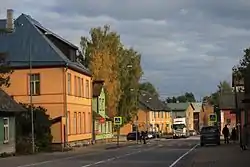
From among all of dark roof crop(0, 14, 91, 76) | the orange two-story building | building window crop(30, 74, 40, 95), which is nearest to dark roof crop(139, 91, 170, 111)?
the orange two-story building

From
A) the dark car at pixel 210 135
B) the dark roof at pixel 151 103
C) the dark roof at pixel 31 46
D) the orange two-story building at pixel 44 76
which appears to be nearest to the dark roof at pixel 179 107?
the dark roof at pixel 151 103

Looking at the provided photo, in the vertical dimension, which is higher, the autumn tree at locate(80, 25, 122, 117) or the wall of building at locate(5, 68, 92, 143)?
the autumn tree at locate(80, 25, 122, 117)

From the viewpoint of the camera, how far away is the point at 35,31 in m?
59.7

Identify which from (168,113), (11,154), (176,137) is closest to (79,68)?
(11,154)

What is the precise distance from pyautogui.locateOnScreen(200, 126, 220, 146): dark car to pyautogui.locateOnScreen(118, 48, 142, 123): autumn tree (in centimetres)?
3019

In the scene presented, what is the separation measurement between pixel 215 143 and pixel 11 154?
66.0 ft

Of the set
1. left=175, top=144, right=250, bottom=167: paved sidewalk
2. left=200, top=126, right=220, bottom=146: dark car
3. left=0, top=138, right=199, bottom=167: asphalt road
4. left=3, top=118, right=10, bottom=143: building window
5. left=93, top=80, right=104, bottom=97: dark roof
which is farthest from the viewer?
left=93, top=80, right=104, bottom=97: dark roof

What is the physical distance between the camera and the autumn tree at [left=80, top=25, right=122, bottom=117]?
8069 centimetres

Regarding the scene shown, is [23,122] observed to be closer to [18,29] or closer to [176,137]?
[18,29]

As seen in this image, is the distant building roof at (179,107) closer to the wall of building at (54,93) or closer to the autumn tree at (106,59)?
the autumn tree at (106,59)

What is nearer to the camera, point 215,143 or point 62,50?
point 215,143

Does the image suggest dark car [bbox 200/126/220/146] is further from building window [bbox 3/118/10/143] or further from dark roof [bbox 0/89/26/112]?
building window [bbox 3/118/10/143]

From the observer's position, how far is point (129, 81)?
87.9 metres

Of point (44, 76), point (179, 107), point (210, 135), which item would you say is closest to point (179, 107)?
point (179, 107)
